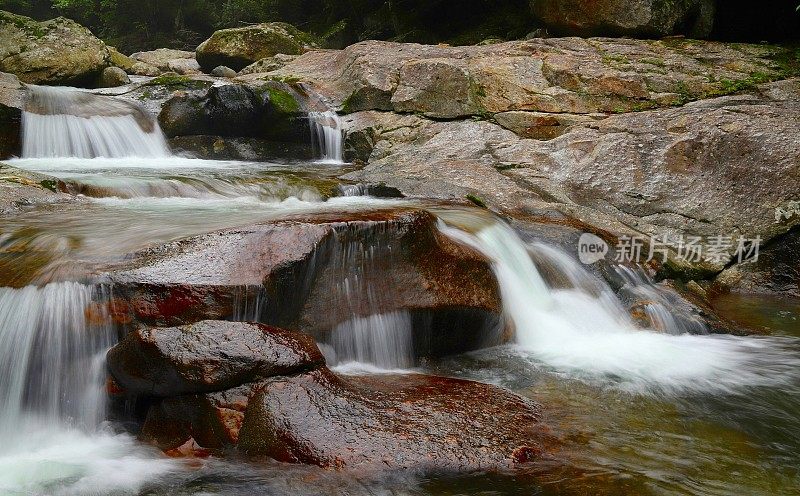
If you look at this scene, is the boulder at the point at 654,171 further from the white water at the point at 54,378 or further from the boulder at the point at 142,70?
the boulder at the point at 142,70

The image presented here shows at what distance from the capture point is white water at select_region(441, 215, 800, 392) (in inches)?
167

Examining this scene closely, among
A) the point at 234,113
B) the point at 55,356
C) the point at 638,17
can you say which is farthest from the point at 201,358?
the point at 638,17

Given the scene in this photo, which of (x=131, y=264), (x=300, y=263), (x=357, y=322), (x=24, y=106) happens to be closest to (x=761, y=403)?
(x=357, y=322)

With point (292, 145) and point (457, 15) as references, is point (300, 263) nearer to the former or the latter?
point (292, 145)

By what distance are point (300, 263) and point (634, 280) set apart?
366cm

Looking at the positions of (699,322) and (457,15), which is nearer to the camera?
(699,322)

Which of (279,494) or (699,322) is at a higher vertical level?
(699,322)

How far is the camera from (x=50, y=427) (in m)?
3.32

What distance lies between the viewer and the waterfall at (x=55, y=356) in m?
3.35

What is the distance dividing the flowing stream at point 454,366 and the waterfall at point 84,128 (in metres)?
3.00

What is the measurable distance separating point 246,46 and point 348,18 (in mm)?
4783

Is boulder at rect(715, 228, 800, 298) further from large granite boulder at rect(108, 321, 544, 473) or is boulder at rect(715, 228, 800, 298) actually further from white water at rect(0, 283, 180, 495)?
white water at rect(0, 283, 180, 495)

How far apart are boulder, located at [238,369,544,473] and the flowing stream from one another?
0.11 meters

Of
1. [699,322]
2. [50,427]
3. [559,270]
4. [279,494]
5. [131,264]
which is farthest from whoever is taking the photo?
[559,270]
